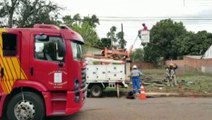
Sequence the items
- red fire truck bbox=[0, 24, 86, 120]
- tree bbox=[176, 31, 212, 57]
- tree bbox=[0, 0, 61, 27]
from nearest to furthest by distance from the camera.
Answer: red fire truck bbox=[0, 24, 86, 120], tree bbox=[0, 0, 61, 27], tree bbox=[176, 31, 212, 57]

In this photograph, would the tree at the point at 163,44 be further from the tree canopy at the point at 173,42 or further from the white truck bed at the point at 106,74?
the white truck bed at the point at 106,74

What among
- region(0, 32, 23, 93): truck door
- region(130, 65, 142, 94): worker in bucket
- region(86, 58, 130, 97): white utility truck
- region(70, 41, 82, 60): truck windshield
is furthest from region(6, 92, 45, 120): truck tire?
region(130, 65, 142, 94): worker in bucket

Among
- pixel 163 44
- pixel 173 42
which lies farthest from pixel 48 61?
pixel 163 44

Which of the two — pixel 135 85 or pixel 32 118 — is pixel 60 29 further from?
pixel 135 85

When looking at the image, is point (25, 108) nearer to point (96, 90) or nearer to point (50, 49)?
point (50, 49)

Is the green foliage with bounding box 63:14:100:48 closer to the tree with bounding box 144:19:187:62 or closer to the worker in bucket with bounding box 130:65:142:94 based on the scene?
the tree with bounding box 144:19:187:62

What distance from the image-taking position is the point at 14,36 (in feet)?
40.9

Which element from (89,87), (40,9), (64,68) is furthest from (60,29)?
(40,9)

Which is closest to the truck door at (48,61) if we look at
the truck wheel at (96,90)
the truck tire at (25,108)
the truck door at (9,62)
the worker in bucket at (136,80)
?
the truck door at (9,62)

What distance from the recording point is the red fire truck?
1235 cm

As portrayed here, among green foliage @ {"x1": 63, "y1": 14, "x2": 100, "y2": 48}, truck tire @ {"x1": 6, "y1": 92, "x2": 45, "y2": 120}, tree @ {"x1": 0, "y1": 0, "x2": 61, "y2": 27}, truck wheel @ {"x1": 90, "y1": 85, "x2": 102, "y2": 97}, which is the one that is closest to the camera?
truck tire @ {"x1": 6, "y1": 92, "x2": 45, "y2": 120}

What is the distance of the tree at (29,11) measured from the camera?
56562mm

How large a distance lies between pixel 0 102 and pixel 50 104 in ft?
4.63

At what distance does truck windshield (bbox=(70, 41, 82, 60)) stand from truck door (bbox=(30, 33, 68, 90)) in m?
0.43
